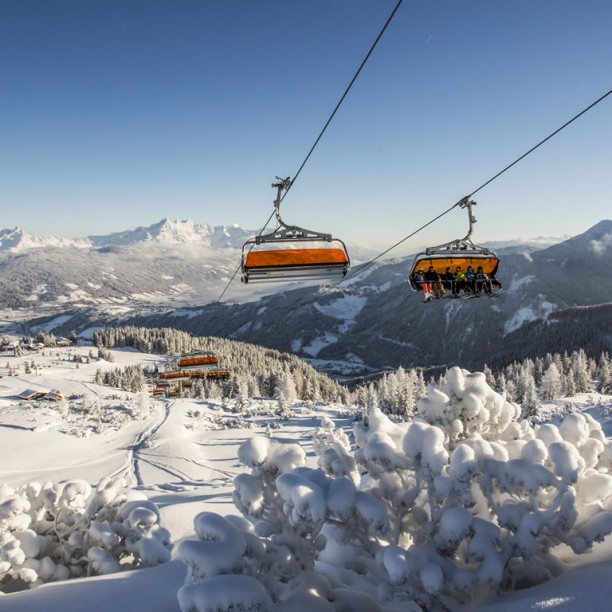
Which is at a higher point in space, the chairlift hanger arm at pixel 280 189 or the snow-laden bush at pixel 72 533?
the chairlift hanger arm at pixel 280 189

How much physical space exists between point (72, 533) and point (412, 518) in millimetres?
7079

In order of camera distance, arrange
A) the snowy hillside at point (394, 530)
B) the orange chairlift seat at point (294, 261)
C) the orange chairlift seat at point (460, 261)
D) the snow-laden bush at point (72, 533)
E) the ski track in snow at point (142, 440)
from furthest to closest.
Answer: the ski track in snow at point (142, 440), the orange chairlift seat at point (460, 261), the orange chairlift seat at point (294, 261), the snow-laden bush at point (72, 533), the snowy hillside at point (394, 530)

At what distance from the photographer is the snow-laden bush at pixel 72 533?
27.5 feet

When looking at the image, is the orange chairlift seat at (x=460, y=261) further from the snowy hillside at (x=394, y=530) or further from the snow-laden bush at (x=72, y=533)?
the snow-laden bush at (x=72, y=533)

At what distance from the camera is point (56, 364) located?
10750 centimetres

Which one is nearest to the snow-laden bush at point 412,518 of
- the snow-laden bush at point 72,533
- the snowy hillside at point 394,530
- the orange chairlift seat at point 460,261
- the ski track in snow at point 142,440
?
the snowy hillside at point 394,530

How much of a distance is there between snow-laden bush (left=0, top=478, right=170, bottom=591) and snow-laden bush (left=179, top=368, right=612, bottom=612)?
3484 millimetres

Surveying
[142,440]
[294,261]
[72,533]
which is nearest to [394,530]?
[294,261]

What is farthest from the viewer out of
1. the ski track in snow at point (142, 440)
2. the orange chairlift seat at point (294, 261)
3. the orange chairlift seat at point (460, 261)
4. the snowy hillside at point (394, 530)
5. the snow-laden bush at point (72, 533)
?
the ski track in snow at point (142, 440)

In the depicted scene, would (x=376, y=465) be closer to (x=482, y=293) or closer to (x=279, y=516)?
(x=279, y=516)

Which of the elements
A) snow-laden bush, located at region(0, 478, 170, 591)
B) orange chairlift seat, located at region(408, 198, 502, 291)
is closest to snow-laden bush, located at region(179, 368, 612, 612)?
snow-laden bush, located at region(0, 478, 170, 591)

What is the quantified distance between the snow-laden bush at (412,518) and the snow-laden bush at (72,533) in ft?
11.4

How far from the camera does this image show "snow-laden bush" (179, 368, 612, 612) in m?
5.64

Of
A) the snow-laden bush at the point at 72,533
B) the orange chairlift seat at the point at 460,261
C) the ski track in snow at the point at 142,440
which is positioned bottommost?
the ski track in snow at the point at 142,440
